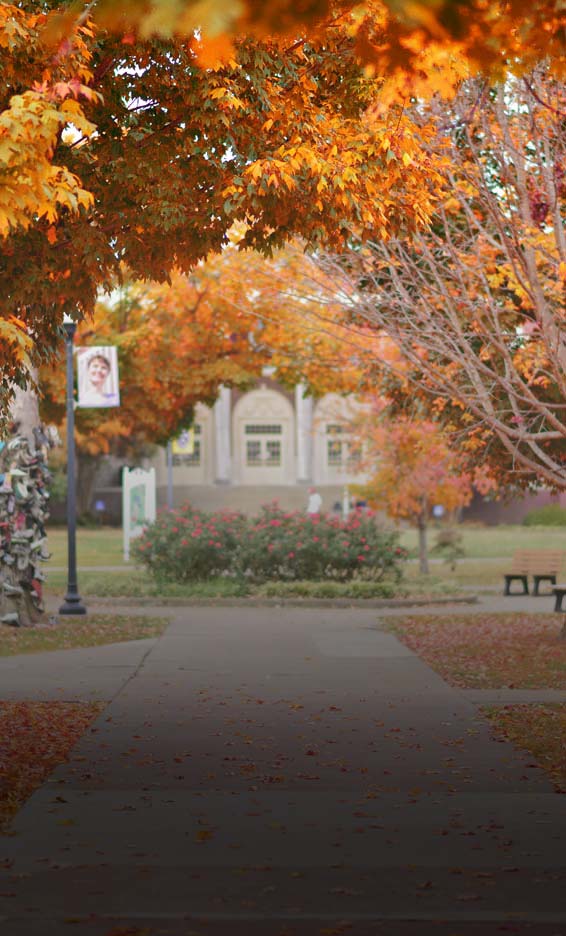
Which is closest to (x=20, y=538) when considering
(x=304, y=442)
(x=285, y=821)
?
(x=285, y=821)

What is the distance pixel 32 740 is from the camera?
10383mm

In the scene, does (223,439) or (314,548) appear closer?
(314,548)

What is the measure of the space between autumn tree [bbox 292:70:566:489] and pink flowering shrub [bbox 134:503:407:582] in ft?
24.0

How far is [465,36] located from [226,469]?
62.9 m

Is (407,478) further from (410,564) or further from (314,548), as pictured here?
(410,564)

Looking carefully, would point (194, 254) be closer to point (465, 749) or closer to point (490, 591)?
point (465, 749)

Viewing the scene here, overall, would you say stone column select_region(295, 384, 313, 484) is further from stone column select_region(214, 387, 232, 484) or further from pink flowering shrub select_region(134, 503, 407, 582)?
pink flowering shrub select_region(134, 503, 407, 582)

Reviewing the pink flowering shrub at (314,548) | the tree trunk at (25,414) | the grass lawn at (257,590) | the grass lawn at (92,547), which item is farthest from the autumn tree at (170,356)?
the tree trunk at (25,414)

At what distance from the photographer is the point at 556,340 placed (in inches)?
583

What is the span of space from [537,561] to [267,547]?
5.05 metres

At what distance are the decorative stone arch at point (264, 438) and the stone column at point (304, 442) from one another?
1444 millimetres

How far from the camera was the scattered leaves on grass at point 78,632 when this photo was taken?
56.9 ft

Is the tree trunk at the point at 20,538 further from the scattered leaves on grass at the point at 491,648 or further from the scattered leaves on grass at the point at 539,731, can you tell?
the scattered leaves on grass at the point at 539,731

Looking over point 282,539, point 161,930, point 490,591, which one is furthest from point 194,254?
point 490,591
